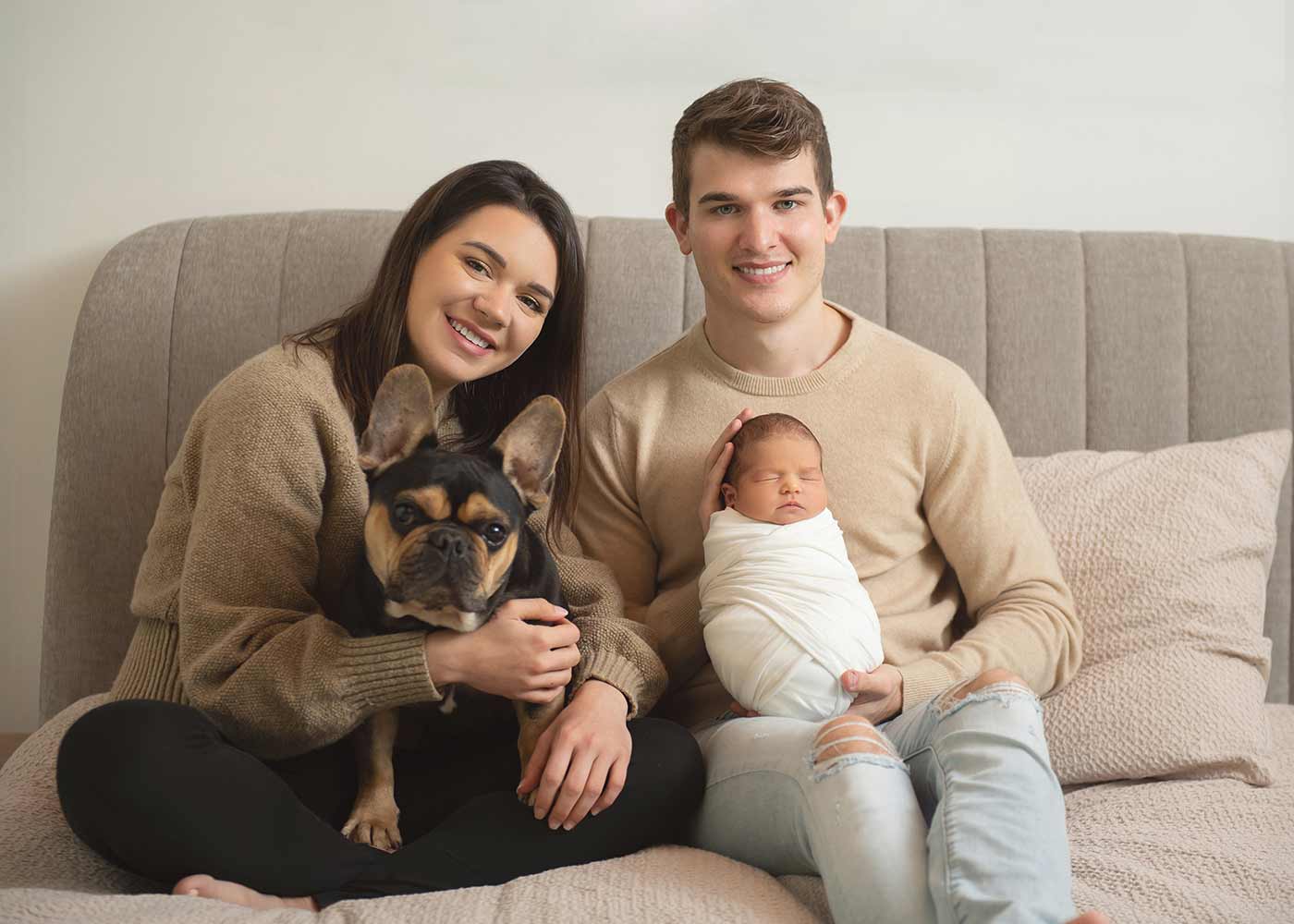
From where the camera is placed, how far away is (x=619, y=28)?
2688 mm

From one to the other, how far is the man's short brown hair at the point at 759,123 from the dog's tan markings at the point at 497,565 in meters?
0.86

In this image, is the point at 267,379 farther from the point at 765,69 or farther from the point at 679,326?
the point at 765,69

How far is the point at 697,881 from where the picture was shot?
143cm

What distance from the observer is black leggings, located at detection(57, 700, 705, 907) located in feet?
4.55

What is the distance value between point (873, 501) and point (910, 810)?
718 millimetres

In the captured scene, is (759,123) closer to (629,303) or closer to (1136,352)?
(629,303)

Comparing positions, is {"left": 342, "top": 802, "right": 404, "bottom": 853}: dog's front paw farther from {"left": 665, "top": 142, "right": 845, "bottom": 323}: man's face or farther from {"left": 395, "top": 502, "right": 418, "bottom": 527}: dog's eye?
{"left": 665, "top": 142, "right": 845, "bottom": 323}: man's face

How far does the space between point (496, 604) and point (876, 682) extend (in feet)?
2.06

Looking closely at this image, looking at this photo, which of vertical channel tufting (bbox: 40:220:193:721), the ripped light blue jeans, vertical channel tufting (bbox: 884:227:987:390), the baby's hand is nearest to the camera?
the ripped light blue jeans

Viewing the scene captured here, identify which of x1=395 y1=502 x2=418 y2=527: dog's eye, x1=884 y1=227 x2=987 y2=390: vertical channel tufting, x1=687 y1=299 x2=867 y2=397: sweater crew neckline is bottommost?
x1=395 y1=502 x2=418 y2=527: dog's eye

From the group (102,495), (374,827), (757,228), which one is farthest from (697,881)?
(102,495)

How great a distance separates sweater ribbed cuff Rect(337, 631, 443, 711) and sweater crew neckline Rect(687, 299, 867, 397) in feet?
2.82

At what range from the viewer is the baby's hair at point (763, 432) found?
1.85m

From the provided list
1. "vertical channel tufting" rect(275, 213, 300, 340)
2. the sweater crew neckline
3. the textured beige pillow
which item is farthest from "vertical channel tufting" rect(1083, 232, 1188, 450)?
"vertical channel tufting" rect(275, 213, 300, 340)
